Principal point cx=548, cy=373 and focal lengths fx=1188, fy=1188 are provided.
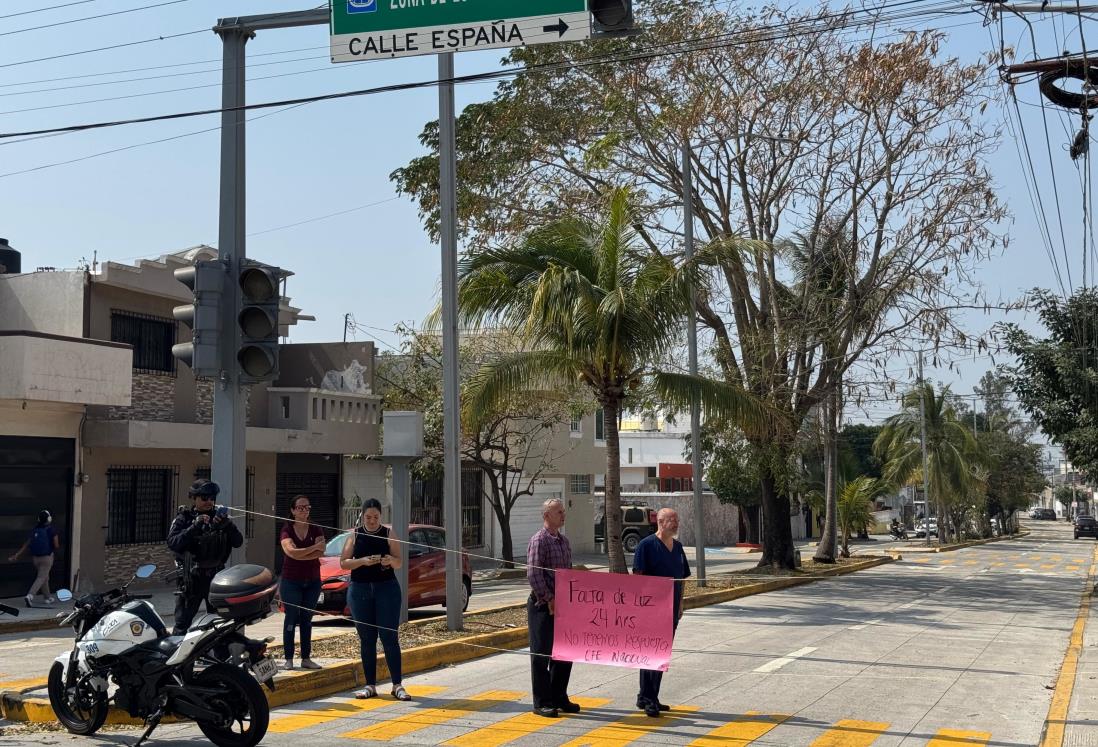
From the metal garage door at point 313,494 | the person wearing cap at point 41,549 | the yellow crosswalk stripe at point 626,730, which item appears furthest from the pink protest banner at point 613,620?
the metal garage door at point 313,494

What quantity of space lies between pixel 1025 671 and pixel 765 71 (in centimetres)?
1623

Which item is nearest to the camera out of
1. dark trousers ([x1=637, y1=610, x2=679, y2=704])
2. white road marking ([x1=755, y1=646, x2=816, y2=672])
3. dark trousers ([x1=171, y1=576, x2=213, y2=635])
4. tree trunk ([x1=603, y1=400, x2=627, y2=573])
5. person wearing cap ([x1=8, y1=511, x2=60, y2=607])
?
dark trousers ([x1=637, y1=610, x2=679, y2=704])

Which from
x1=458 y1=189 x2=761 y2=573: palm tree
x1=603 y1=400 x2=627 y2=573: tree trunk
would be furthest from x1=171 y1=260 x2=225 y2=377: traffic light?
x1=603 y1=400 x2=627 y2=573: tree trunk

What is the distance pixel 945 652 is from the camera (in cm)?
1480

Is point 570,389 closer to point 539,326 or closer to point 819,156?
point 539,326

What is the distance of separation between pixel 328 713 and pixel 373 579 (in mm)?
1159

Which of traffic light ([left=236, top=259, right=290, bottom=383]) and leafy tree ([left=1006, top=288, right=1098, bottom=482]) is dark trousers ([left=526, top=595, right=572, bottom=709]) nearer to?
traffic light ([left=236, top=259, right=290, bottom=383])

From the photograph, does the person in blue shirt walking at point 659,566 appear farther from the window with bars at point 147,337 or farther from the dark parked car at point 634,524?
the dark parked car at point 634,524

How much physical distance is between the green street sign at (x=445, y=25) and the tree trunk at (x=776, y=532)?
22.9 m

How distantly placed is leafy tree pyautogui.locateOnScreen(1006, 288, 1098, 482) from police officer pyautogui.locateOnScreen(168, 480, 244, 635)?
18996 millimetres

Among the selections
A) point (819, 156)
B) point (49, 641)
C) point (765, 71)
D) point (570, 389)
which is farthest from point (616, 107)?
point (49, 641)

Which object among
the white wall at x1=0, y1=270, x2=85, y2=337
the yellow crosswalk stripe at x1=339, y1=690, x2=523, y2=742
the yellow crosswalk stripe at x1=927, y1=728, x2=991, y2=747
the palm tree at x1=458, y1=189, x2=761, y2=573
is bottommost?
the yellow crosswalk stripe at x1=927, y1=728, x2=991, y2=747

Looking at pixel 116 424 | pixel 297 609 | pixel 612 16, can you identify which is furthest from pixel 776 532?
pixel 612 16

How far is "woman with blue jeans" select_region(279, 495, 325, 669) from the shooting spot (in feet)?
36.8
